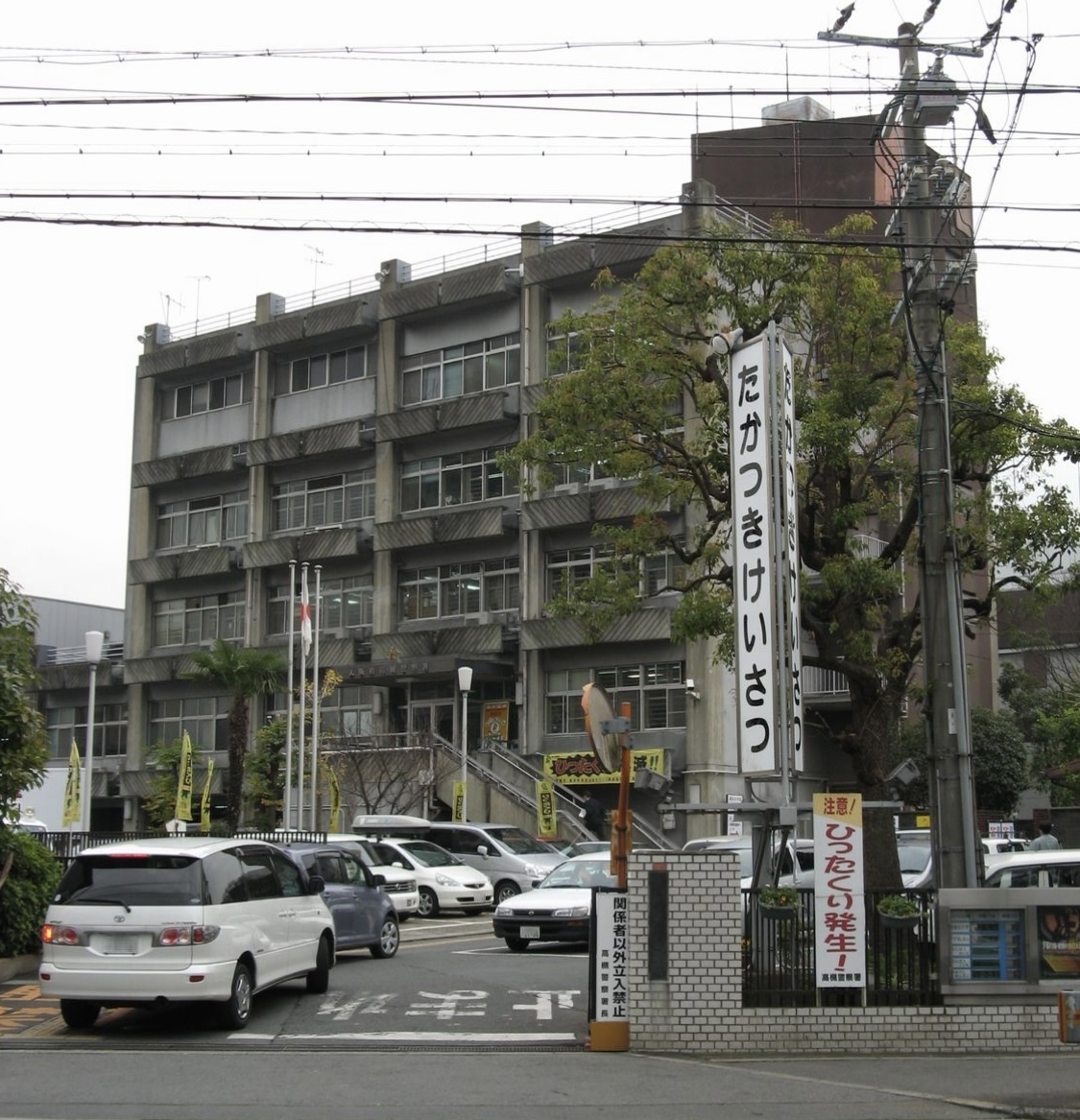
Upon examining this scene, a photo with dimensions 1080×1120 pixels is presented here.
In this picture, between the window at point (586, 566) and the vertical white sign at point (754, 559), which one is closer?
the vertical white sign at point (754, 559)

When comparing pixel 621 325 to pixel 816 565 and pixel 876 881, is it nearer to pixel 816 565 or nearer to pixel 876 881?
pixel 816 565

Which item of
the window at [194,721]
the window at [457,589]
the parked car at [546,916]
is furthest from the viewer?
the window at [194,721]

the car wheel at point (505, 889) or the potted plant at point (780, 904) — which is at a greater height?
the potted plant at point (780, 904)

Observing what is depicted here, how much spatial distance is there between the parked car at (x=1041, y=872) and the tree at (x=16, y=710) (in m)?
11.2

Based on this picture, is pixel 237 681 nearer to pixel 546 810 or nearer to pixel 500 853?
pixel 546 810

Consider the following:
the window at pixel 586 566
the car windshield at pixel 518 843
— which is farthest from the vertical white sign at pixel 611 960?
the window at pixel 586 566

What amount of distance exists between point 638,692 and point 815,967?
31.3 meters

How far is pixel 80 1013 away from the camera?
13719 millimetres

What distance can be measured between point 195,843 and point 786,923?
5554mm

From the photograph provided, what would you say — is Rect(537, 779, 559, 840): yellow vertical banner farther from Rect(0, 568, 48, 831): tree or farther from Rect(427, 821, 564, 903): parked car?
Rect(0, 568, 48, 831): tree

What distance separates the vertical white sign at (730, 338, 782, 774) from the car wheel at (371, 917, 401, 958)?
7936 millimetres

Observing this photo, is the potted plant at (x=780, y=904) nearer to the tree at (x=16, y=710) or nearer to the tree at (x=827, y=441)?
the tree at (x=827, y=441)

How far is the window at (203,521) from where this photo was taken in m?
55.1

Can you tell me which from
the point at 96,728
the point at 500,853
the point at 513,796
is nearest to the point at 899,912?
the point at 500,853
